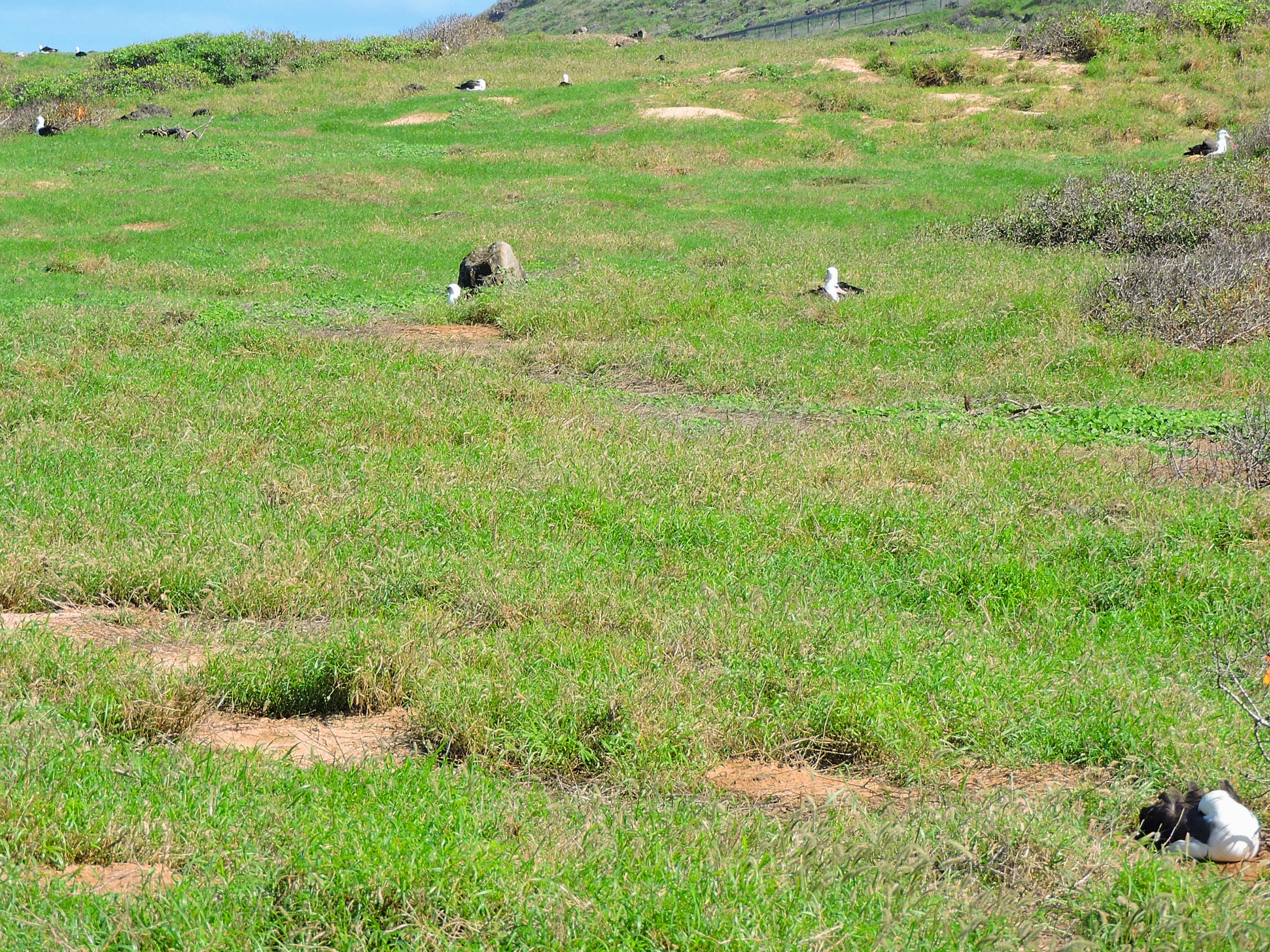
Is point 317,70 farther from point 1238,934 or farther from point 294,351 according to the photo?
point 1238,934

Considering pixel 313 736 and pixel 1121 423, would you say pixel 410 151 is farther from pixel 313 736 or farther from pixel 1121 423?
pixel 313 736

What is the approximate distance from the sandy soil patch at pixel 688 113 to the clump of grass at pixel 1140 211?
11.0 meters

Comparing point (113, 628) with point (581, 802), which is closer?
point (581, 802)

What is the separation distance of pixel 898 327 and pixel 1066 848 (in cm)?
861

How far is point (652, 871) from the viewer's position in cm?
284

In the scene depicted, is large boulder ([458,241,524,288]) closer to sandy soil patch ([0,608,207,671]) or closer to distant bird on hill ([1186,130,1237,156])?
sandy soil patch ([0,608,207,671])

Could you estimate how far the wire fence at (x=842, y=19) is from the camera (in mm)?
56406

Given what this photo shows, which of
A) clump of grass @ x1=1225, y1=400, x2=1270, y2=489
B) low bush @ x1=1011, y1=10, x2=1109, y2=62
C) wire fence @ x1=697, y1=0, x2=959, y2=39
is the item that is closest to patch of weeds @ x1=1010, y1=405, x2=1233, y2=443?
clump of grass @ x1=1225, y1=400, x2=1270, y2=489

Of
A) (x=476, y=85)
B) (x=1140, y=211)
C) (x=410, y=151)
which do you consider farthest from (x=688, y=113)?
(x=1140, y=211)

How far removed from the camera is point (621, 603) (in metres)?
4.82

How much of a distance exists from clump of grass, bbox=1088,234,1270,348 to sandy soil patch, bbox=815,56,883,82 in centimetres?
1881

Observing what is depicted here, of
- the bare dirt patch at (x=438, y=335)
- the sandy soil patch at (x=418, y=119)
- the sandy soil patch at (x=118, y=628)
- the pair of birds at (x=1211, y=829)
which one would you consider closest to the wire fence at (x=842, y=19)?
the sandy soil patch at (x=418, y=119)

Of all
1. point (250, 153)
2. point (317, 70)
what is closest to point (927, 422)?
point (250, 153)

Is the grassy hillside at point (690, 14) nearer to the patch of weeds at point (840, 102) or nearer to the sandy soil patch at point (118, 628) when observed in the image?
the patch of weeds at point (840, 102)
